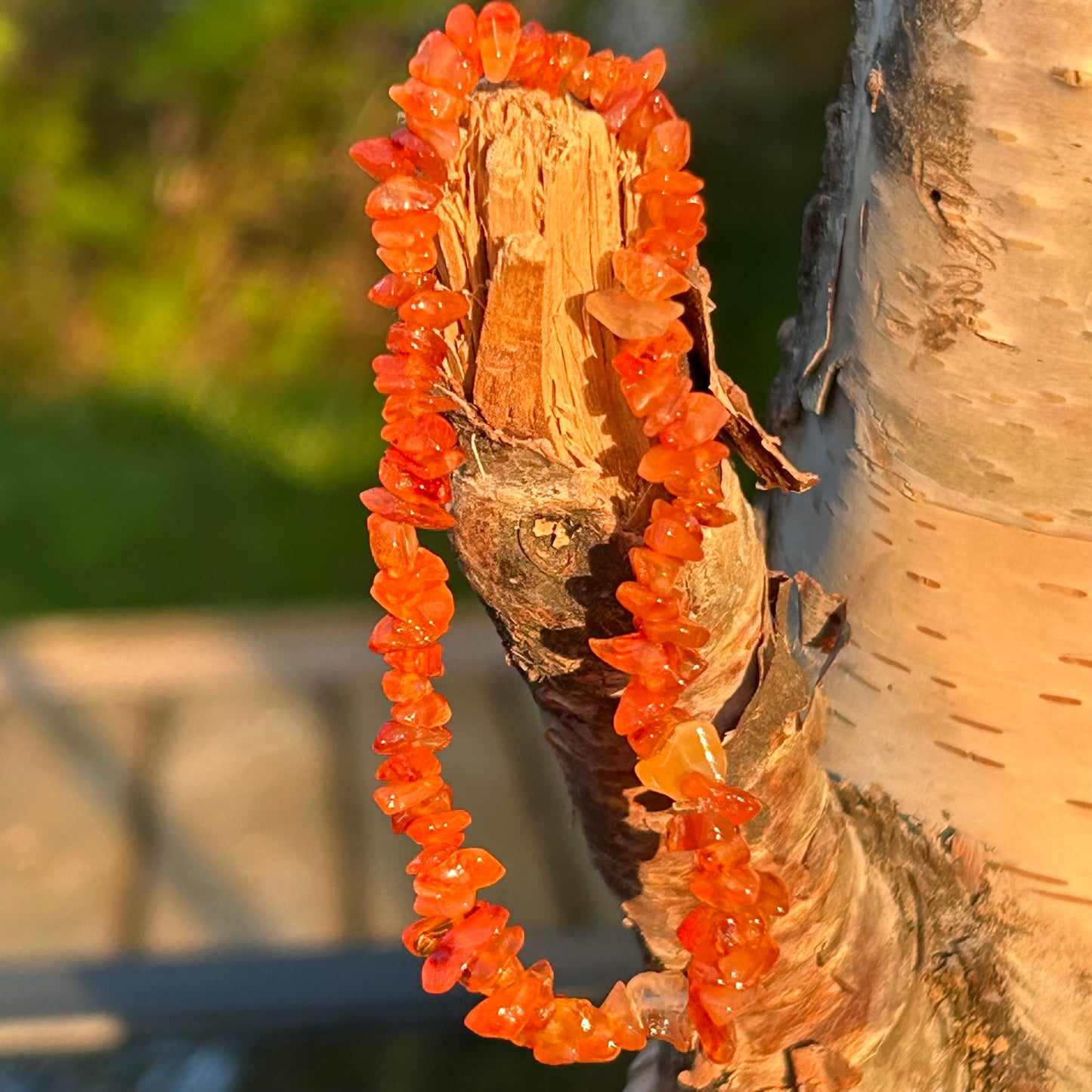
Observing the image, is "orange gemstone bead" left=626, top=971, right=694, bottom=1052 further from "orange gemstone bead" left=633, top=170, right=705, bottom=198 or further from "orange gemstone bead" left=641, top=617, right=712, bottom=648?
"orange gemstone bead" left=633, top=170, right=705, bottom=198

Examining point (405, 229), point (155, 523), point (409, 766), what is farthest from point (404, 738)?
point (155, 523)

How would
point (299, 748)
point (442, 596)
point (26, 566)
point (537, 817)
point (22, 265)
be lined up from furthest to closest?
point (22, 265)
point (26, 566)
point (299, 748)
point (537, 817)
point (442, 596)

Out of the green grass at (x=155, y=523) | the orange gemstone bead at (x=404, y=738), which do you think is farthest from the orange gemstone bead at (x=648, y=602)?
the green grass at (x=155, y=523)

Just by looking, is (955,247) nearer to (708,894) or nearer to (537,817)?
(708,894)

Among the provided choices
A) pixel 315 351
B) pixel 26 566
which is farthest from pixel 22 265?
pixel 26 566

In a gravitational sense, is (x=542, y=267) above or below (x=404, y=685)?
above

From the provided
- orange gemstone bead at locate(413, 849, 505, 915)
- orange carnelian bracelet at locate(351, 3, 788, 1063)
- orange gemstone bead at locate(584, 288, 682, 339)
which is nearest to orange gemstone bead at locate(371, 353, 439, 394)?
orange carnelian bracelet at locate(351, 3, 788, 1063)

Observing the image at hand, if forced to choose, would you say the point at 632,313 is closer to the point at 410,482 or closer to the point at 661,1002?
the point at 410,482
